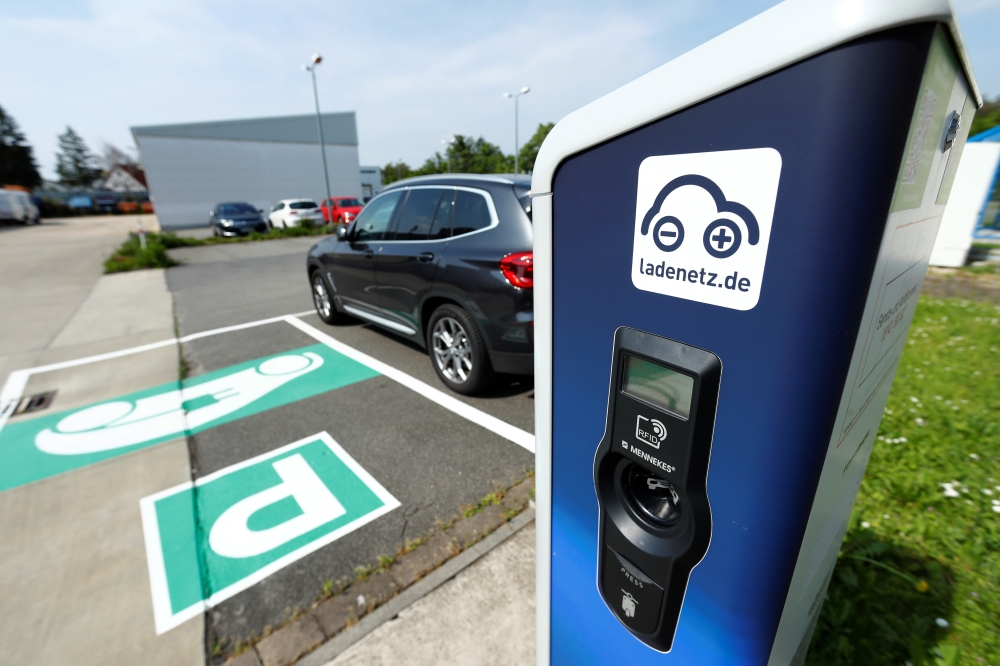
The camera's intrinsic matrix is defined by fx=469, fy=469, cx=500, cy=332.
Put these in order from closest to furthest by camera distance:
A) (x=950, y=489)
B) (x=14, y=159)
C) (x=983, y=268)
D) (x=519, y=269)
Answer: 1. (x=950, y=489)
2. (x=519, y=269)
3. (x=983, y=268)
4. (x=14, y=159)

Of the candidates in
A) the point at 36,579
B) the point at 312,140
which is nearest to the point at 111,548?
the point at 36,579

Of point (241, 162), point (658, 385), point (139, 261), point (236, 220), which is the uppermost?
point (241, 162)

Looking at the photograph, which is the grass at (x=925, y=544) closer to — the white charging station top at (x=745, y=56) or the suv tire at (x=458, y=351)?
the white charging station top at (x=745, y=56)

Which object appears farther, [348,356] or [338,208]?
[338,208]

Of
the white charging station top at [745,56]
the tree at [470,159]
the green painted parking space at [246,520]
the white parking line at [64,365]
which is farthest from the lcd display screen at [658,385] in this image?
the tree at [470,159]

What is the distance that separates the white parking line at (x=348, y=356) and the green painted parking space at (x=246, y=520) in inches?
40.3

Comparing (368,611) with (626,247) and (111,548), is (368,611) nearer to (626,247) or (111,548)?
(111,548)

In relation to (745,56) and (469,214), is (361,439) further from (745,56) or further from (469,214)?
(745,56)

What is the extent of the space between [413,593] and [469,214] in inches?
109

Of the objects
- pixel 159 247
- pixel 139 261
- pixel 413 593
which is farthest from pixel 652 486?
pixel 159 247

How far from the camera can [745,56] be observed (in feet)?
2.33

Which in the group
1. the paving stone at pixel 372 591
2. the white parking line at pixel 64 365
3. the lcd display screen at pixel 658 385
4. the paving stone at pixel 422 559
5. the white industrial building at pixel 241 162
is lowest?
the white parking line at pixel 64 365

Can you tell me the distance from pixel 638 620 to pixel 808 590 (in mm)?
449

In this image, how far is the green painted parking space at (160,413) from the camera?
353 centimetres
